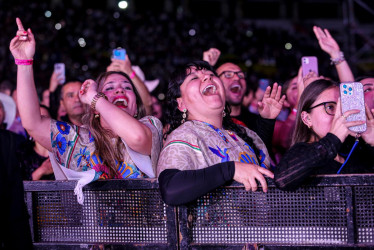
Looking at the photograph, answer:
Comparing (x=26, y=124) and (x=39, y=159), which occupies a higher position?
(x=26, y=124)

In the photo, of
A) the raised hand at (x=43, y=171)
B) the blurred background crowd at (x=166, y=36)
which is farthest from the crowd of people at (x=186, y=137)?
the blurred background crowd at (x=166, y=36)

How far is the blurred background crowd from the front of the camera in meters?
11.7

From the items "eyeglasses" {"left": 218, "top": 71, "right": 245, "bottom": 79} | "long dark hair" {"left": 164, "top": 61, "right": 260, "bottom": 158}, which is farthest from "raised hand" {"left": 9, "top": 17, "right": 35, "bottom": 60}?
"eyeglasses" {"left": 218, "top": 71, "right": 245, "bottom": 79}

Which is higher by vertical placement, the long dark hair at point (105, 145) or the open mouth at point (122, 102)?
the open mouth at point (122, 102)

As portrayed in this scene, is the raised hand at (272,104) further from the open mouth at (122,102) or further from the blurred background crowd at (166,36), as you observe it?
the blurred background crowd at (166,36)

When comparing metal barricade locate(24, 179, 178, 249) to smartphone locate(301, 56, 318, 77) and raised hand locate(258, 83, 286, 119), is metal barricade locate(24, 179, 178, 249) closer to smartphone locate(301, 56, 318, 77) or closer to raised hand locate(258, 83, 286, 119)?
raised hand locate(258, 83, 286, 119)

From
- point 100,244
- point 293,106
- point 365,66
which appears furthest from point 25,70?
point 365,66

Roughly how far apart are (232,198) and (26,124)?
1.08m

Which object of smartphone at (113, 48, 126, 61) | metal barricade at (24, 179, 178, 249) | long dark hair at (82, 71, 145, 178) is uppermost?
smartphone at (113, 48, 126, 61)

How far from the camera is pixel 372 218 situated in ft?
5.45

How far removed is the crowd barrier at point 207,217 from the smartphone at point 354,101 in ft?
0.68

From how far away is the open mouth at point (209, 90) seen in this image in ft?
7.41

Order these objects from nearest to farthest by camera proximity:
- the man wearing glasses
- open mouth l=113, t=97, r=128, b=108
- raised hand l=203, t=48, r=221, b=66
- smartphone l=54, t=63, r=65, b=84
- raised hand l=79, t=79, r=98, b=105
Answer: raised hand l=79, t=79, r=98, b=105, open mouth l=113, t=97, r=128, b=108, raised hand l=203, t=48, r=221, b=66, the man wearing glasses, smartphone l=54, t=63, r=65, b=84

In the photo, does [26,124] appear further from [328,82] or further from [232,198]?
[328,82]
